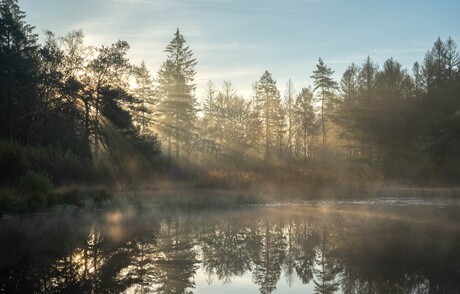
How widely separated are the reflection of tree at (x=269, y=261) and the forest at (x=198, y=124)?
11.4 meters

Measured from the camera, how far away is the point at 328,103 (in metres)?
60.7

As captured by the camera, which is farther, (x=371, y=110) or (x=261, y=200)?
(x=371, y=110)

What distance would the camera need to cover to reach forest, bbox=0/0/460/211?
27.6 m

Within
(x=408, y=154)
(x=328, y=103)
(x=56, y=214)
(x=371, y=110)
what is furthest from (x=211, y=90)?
(x=56, y=214)

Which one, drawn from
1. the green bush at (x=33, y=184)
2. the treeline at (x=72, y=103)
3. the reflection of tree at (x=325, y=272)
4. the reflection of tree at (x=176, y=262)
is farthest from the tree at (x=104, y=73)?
the reflection of tree at (x=325, y=272)

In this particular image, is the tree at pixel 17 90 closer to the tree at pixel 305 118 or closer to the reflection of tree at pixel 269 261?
the reflection of tree at pixel 269 261

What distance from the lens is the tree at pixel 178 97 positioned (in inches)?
2165

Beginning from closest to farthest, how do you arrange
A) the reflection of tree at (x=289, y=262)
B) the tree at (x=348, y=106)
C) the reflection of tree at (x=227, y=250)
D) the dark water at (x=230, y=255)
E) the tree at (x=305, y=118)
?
the dark water at (x=230, y=255) < the reflection of tree at (x=289, y=262) < the reflection of tree at (x=227, y=250) < the tree at (x=348, y=106) < the tree at (x=305, y=118)

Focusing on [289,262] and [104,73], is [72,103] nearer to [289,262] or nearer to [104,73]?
[104,73]

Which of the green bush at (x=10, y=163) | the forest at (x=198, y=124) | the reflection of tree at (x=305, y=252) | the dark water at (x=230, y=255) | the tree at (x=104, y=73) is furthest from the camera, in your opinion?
the tree at (x=104, y=73)

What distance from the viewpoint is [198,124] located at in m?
72.1

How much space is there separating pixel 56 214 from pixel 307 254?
1220 centimetres

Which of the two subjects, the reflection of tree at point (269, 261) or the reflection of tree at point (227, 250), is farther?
the reflection of tree at point (227, 250)

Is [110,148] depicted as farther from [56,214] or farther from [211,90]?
[211,90]
